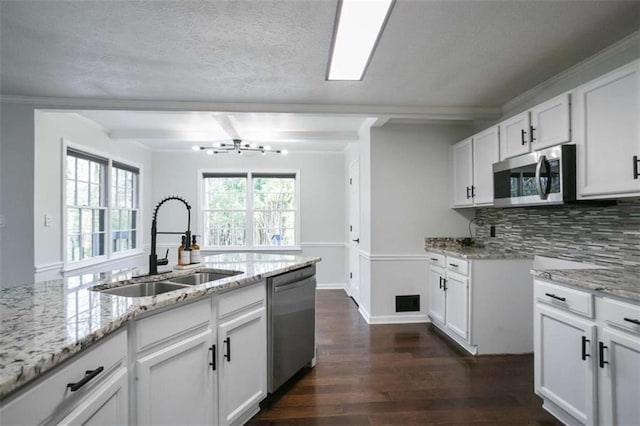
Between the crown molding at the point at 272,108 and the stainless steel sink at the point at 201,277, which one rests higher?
the crown molding at the point at 272,108

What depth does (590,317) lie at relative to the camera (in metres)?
1.58

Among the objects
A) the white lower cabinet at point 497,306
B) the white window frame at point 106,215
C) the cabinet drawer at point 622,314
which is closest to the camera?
the cabinet drawer at point 622,314

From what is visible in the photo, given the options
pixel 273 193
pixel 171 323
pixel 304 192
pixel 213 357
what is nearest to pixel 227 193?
pixel 273 193

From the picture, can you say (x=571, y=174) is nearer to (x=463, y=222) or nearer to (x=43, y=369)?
(x=463, y=222)

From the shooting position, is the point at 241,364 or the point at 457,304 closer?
the point at 241,364

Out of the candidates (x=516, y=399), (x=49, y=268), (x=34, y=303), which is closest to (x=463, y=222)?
(x=516, y=399)

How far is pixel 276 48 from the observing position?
2.05 meters

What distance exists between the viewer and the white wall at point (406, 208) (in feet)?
11.9

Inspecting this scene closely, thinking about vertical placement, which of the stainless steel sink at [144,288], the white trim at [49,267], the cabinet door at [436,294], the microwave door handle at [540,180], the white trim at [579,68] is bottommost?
the cabinet door at [436,294]

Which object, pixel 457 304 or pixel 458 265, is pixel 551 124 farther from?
pixel 457 304

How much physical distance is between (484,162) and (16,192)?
15.1 feet

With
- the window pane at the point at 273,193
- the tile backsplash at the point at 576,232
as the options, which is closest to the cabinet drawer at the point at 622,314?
the tile backsplash at the point at 576,232

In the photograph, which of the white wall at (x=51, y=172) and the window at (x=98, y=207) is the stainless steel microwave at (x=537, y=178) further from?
the window at (x=98, y=207)

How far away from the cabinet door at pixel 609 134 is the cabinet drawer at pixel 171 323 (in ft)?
7.87
